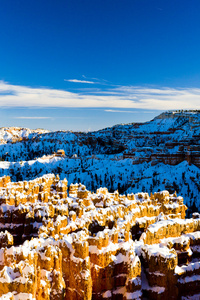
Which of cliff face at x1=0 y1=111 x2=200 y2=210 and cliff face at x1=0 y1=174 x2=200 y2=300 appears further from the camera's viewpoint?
cliff face at x1=0 y1=111 x2=200 y2=210

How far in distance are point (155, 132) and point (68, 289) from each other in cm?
14785

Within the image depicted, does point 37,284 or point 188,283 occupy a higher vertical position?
point 37,284

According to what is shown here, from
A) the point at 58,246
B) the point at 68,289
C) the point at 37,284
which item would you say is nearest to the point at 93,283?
the point at 68,289

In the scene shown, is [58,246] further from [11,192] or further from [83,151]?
[83,151]

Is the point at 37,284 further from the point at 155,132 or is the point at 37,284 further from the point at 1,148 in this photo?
the point at 1,148

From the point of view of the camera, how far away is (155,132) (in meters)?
155

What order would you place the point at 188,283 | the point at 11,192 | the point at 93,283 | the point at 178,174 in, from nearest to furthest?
the point at 93,283 < the point at 188,283 < the point at 11,192 < the point at 178,174

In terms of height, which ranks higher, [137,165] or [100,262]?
[100,262]

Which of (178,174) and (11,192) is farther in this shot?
(178,174)

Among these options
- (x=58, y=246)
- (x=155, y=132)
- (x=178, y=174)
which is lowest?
(x=178, y=174)

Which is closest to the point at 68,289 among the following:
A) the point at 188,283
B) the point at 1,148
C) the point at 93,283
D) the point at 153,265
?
the point at 93,283

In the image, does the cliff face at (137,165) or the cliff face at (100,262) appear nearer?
the cliff face at (100,262)

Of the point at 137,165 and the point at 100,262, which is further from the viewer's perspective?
the point at 137,165

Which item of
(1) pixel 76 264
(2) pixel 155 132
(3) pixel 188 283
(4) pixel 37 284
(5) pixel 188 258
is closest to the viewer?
(4) pixel 37 284
